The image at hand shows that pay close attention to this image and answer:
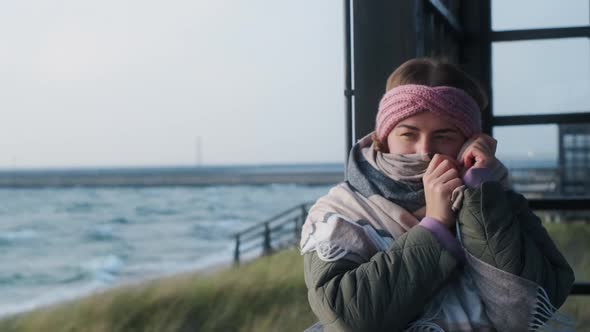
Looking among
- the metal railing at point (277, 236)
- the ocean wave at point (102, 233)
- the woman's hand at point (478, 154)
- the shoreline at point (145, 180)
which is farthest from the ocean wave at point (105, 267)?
the woman's hand at point (478, 154)

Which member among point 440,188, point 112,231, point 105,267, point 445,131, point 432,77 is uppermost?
point 432,77

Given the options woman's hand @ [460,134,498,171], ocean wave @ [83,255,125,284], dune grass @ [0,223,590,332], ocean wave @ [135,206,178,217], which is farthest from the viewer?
ocean wave @ [135,206,178,217]

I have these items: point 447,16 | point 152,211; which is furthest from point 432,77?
Result: point 152,211

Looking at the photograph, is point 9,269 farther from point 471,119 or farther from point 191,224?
point 471,119

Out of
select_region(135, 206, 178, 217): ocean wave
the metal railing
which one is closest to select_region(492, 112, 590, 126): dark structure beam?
the metal railing

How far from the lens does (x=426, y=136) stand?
1.69m

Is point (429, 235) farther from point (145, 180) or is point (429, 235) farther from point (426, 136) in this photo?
point (145, 180)

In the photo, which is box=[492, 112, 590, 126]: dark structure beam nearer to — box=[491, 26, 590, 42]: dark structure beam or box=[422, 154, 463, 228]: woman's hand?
box=[491, 26, 590, 42]: dark structure beam

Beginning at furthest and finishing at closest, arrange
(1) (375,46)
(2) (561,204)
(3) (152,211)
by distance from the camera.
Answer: (3) (152,211) → (2) (561,204) → (1) (375,46)

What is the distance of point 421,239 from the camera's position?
1571 mm

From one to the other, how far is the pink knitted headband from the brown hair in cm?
4

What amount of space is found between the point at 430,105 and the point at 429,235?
27 centimetres

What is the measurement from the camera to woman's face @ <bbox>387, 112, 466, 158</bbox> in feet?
5.55

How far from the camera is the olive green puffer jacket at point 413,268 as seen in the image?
5.06 feet
